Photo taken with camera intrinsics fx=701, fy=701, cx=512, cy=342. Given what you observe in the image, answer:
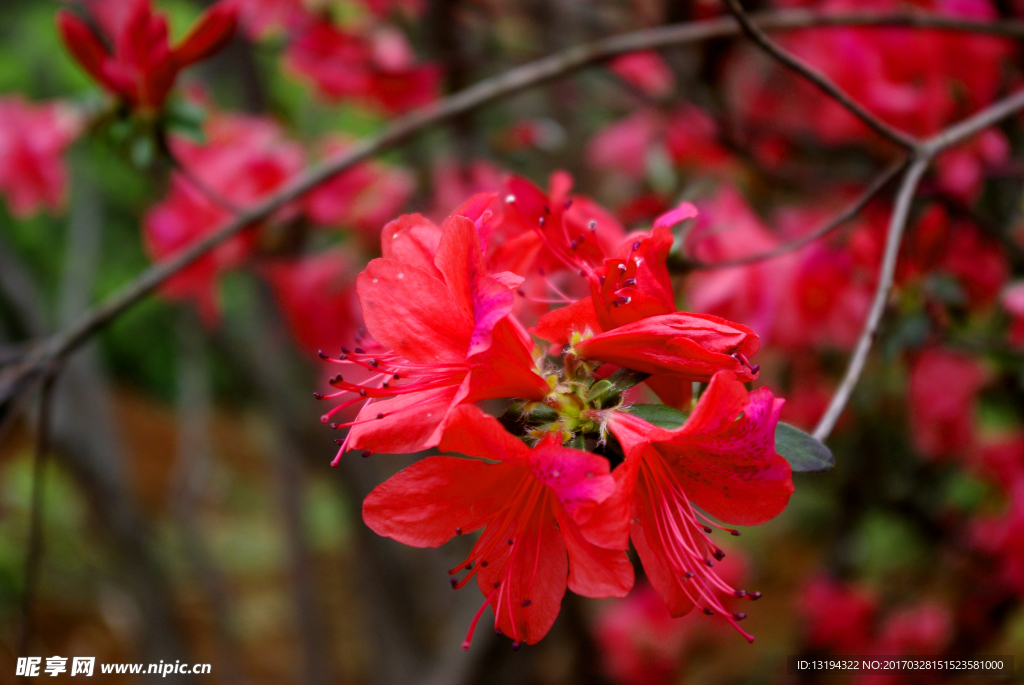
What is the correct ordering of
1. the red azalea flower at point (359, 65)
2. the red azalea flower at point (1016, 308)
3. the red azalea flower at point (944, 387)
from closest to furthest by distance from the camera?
the red azalea flower at point (1016, 308), the red azalea flower at point (944, 387), the red azalea flower at point (359, 65)

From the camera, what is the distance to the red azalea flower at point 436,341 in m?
0.53

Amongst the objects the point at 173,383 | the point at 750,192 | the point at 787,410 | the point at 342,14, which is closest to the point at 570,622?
the point at 787,410

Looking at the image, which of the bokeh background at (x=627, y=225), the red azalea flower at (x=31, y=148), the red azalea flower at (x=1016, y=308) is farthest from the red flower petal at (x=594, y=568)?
the red azalea flower at (x=31, y=148)

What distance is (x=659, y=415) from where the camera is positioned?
54cm

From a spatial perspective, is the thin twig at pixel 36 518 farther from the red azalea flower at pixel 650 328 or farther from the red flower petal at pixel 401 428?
the red azalea flower at pixel 650 328

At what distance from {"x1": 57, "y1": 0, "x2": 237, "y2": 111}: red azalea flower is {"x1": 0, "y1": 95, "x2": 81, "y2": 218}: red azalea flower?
0.73 meters

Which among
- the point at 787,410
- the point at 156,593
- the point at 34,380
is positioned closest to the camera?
the point at 34,380

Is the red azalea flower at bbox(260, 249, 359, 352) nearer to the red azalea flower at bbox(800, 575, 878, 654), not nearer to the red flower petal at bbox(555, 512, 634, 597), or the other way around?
the red flower petal at bbox(555, 512, 634, 597)

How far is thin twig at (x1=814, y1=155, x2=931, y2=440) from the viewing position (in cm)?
61

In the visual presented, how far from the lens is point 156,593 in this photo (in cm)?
220

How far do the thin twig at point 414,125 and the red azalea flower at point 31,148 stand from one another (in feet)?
2.87

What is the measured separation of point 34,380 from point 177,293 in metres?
0.74

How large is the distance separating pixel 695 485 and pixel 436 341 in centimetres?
24

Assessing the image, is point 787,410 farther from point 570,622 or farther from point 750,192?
point 570,622
